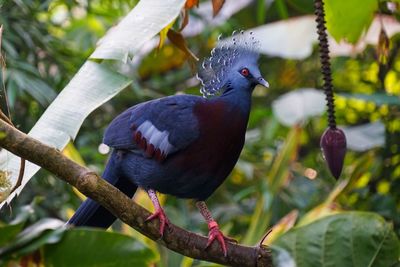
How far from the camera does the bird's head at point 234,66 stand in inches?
86.8

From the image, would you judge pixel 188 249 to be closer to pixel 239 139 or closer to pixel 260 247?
pixel 260 247

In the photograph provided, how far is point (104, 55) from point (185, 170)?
54 cm

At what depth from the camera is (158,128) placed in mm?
2242

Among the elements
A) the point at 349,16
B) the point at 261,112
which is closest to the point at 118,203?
the point at 349,16

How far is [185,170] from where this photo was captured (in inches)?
86.9

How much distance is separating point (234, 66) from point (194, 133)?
0.75 ft

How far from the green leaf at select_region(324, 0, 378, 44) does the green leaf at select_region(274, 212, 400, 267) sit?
0.71m

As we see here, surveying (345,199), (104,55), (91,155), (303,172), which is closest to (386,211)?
(345,199)

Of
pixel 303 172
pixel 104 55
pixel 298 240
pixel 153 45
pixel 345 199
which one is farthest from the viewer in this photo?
pixel 153 45

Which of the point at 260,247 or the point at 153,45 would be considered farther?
the point at 153,45

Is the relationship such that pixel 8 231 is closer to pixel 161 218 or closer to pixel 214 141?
pixel 161 218

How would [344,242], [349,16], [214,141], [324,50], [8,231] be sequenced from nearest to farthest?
[8,231], [324,50], [344,242], [214,141], [349,16]

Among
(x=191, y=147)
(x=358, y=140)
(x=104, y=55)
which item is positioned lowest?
(x=358, y=140)

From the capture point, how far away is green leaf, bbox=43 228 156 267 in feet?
4.51
